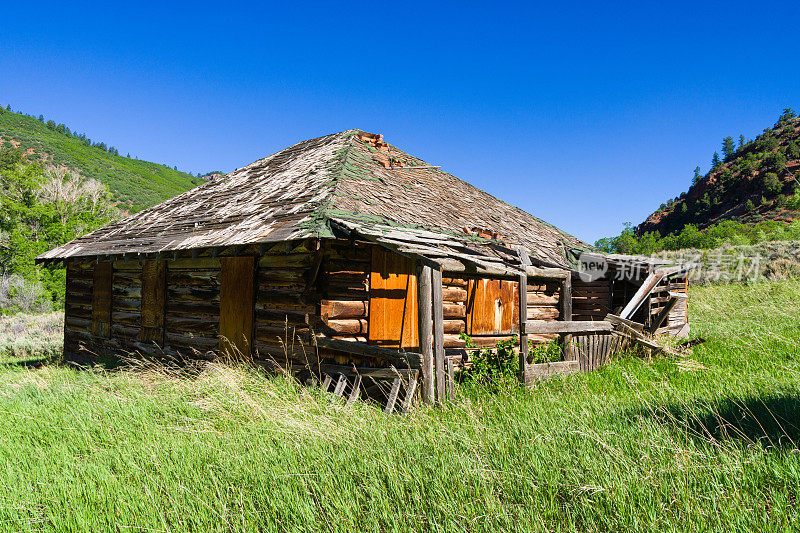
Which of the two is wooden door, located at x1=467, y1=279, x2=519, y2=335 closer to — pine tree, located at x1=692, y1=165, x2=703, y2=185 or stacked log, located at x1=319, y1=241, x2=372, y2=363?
stacked log, located at x1=319, y1=241, x2=372, y2=363

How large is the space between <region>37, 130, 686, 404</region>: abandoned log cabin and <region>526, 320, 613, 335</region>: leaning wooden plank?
0.07 ft

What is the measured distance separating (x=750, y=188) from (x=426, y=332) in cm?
7168

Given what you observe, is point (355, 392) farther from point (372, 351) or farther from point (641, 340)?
point (641, 340)

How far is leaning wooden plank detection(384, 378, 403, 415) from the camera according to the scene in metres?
5.11

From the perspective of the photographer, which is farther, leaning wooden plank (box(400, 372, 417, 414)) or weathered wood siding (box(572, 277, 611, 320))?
weathered wood siding (box(572, 277, 611, 320))

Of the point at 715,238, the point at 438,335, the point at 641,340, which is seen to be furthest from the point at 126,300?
the point at 715,238

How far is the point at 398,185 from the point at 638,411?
6.92 metres

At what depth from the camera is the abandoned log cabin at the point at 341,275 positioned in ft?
20.9

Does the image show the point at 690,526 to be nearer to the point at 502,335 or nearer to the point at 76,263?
the point at 502,335

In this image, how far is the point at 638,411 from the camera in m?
4.10

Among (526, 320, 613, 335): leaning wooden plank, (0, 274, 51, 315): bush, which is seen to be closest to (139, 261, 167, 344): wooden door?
(526, 320, 613, 335): leaning wooden plank

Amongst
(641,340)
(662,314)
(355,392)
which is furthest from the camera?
(662,314)

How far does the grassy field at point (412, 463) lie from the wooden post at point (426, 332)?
449mm

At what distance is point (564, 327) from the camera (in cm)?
666
